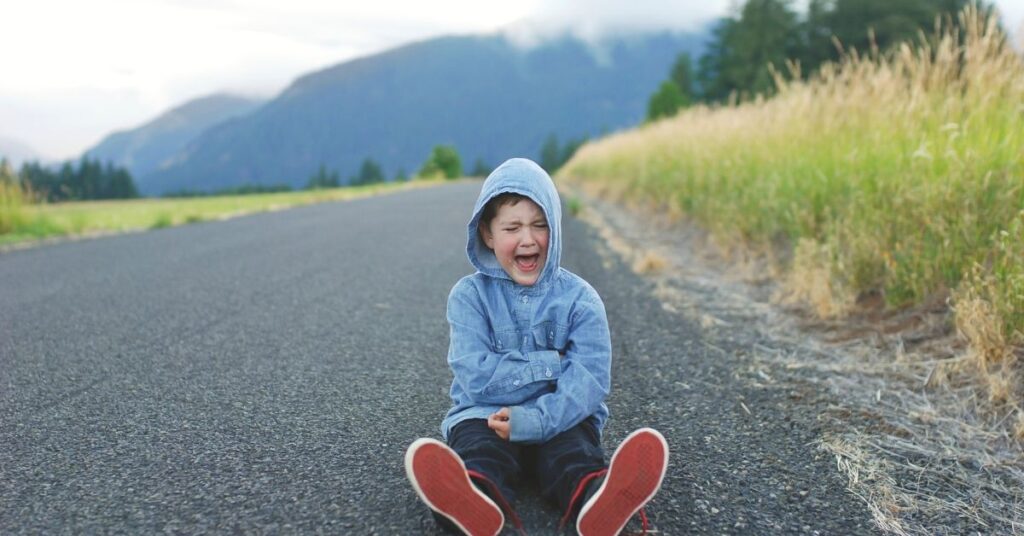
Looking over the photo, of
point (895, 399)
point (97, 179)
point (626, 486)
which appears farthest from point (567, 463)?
point (97, 179)

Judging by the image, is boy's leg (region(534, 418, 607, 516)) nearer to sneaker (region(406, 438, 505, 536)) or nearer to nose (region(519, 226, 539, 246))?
sneaker (region(406, 438, 505, 536))

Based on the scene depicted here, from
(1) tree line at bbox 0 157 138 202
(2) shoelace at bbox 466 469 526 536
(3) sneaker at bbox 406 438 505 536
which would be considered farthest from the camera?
(1) tree line at bbox 0 157 138 202

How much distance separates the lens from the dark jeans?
175 centimetres

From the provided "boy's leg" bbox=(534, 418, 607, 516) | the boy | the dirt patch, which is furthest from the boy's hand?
the dirt patch

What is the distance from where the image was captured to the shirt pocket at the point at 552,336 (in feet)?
6.56

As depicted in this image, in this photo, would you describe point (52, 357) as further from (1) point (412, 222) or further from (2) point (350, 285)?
(1) point (412, 222)

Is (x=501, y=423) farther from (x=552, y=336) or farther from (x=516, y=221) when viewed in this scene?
(x=516, y=221)

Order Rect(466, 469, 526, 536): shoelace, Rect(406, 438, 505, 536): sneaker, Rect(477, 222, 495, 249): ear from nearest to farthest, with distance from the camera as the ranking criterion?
Rect(406, 438, 505, 536): sneaker, Rect(466, 469, 526, 536): shoelace, Rect(477, 222, 495, 249): ear

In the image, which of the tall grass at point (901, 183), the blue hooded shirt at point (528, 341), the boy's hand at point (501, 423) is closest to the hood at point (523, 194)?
the blue hooded shirt at point (528, 341)

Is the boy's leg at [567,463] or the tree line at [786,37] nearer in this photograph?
the boy's leg at [567,463]

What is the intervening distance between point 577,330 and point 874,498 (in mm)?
857

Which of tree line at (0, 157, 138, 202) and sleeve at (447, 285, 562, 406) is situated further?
tree line at (0, 157, 138, 202)

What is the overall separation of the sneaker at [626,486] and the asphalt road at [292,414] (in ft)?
0.46

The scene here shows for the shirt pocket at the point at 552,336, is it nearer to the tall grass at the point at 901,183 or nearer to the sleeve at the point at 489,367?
the sleeve at the point at 489,367
